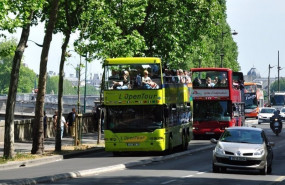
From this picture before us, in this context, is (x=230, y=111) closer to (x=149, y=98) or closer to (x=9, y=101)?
(x=149, y=98)

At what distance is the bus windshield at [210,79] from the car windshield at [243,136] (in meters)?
20.8

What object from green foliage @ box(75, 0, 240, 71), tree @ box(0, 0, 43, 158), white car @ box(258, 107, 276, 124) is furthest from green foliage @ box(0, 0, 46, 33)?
white car @ box(258, 107, 276, 124)

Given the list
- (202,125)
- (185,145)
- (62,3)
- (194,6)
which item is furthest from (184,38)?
(62,3)

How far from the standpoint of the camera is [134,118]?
33.8m

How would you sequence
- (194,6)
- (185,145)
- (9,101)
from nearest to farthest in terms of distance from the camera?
1. (9,101)
2. (185,145)
3. (194,6)

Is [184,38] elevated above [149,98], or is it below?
above

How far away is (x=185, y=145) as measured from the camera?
40.0 meters

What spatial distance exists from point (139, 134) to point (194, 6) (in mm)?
20399

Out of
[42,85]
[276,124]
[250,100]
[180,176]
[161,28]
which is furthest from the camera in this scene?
[250,100]

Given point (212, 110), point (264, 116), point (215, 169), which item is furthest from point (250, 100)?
point (215, 169)

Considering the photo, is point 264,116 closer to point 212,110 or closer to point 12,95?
point 212,110

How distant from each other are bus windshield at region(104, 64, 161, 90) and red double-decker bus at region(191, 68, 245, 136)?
44.2ft

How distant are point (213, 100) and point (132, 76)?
14664 millimetres

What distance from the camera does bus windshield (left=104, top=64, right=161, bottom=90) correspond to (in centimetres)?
3384
